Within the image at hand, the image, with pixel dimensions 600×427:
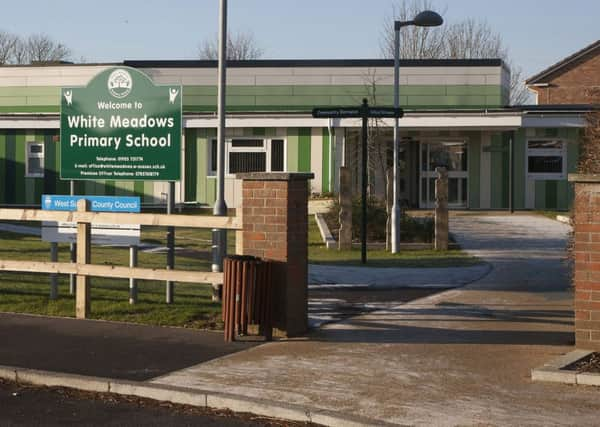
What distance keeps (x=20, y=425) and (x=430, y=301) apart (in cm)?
770

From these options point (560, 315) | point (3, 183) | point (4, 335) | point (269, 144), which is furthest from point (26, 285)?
point (3, 183)

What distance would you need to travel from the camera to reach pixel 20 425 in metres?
7.68

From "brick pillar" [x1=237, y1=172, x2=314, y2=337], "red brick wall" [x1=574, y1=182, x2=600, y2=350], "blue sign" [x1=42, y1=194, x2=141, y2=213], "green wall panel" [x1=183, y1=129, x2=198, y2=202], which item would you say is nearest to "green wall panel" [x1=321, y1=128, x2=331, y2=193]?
"green wall panel" [x1=183, y1=129, x2=198, y2=202]

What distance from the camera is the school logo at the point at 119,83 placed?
13.5 m

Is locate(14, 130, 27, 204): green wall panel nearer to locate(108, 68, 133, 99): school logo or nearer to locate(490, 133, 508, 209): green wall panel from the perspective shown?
locate(490, 133, 508, 209): green wall panel

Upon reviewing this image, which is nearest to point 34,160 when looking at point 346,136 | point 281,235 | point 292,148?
point 292,148

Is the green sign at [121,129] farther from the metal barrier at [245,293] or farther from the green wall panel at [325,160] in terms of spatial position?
the green wall panel at [325,160]

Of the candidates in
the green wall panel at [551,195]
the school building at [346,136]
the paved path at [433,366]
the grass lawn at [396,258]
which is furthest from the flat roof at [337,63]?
the paved path at [433,366]

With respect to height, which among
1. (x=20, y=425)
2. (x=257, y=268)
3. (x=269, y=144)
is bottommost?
(x=20, y=425)

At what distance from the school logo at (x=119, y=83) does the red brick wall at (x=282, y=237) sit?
9.28ft

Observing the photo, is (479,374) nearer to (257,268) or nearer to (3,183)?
(257,268)

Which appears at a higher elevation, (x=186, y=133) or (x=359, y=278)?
(x=186, y=133)

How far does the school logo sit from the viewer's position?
44.1 feet

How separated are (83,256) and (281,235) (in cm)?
276
